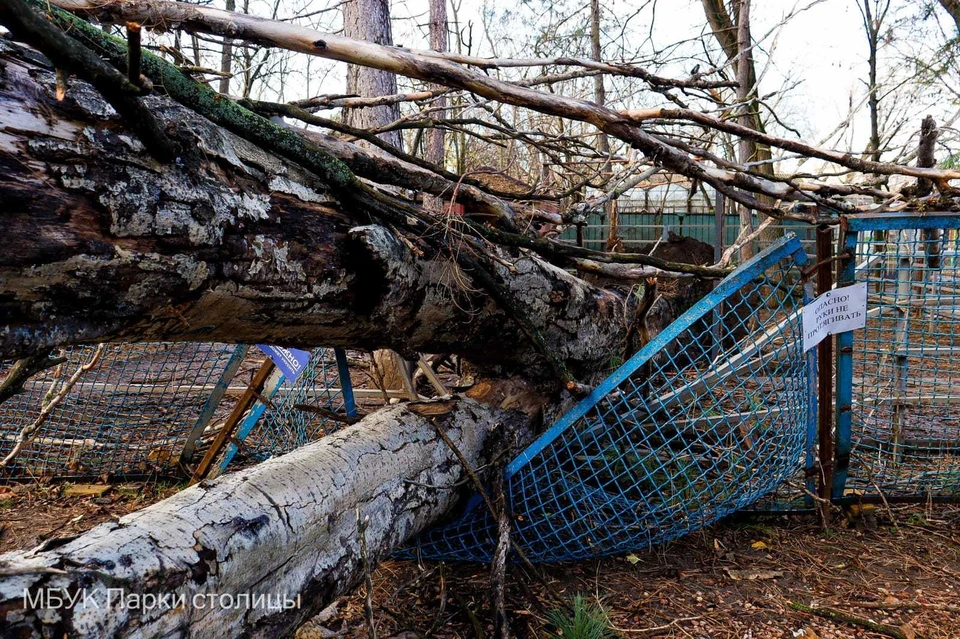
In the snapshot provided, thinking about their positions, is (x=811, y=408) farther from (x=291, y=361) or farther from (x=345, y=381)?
(x=291, y=361)

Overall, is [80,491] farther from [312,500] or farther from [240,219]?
[240,219]

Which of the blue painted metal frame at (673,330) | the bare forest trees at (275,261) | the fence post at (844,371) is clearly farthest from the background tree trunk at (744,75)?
the bare forest trees at (275,261)

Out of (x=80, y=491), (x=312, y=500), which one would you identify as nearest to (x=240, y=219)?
(x=312, y=500)

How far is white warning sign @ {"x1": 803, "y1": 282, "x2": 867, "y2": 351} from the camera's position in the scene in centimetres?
264

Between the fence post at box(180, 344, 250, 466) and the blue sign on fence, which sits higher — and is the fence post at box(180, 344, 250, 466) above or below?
below

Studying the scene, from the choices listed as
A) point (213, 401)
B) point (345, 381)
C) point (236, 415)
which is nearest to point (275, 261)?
point (345, 381)

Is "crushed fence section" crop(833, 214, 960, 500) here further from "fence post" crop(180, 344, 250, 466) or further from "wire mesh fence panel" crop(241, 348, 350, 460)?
"fence post" crop(180, 344, 250, 466)

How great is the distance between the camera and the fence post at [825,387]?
8.98 ft

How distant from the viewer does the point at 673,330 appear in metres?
2.39

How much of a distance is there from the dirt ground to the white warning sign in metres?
0.94

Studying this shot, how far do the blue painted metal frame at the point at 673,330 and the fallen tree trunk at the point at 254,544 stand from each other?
28 cm

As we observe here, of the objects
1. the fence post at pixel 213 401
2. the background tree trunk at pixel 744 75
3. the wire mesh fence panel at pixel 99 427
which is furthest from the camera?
the background tree trunk at pixel 744 75

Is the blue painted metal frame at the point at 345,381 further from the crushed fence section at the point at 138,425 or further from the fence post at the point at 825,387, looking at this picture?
the fence post at the point at 825,387

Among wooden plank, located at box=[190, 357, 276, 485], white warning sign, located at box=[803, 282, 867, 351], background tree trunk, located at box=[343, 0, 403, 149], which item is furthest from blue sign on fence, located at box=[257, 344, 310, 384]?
background tree trunk, located at box=[343, 0, 403, 149]
